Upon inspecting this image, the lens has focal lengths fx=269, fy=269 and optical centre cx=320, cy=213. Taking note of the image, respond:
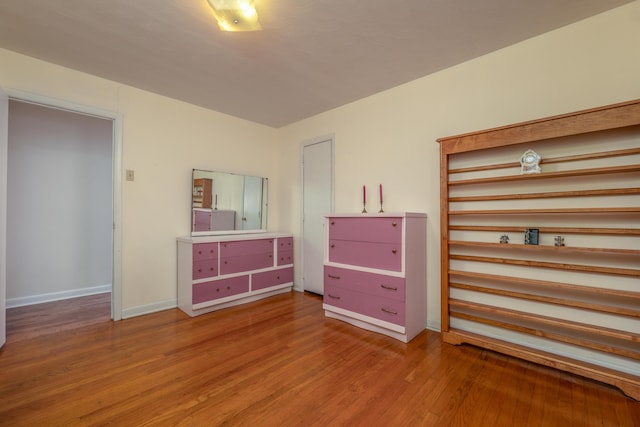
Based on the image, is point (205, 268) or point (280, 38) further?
point (205, 268)

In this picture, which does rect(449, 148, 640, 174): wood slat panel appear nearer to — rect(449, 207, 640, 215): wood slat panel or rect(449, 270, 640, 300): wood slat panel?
rect(449, 207, 640, 215): wood slat panel

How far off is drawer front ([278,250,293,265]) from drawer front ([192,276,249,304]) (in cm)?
55

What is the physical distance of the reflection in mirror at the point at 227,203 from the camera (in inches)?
133

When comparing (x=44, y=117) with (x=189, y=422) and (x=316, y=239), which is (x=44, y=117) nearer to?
(x=316, y=239)

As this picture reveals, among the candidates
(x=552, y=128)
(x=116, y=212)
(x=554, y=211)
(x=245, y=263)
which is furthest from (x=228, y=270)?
(x=552, y=128)

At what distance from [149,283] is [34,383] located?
131 cm

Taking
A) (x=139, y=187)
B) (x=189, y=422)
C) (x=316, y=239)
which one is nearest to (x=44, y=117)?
(x=139, y=187)

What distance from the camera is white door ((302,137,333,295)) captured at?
3.55 meters

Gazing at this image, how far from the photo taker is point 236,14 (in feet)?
5.25

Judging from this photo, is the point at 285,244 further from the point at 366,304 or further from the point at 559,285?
the point at 559,285

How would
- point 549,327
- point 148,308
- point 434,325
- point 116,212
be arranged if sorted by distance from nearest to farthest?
point 549,327 → point 434,325 → point 116,212 → point 148,308

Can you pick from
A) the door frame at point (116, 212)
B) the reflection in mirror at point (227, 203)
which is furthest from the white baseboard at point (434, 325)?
the door frame at point (116, 212)

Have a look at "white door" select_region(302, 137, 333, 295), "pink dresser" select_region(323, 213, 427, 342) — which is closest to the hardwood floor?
"pink dresser" select_region(323, 213, 427, 342)

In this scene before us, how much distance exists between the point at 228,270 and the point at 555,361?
3000 mm
